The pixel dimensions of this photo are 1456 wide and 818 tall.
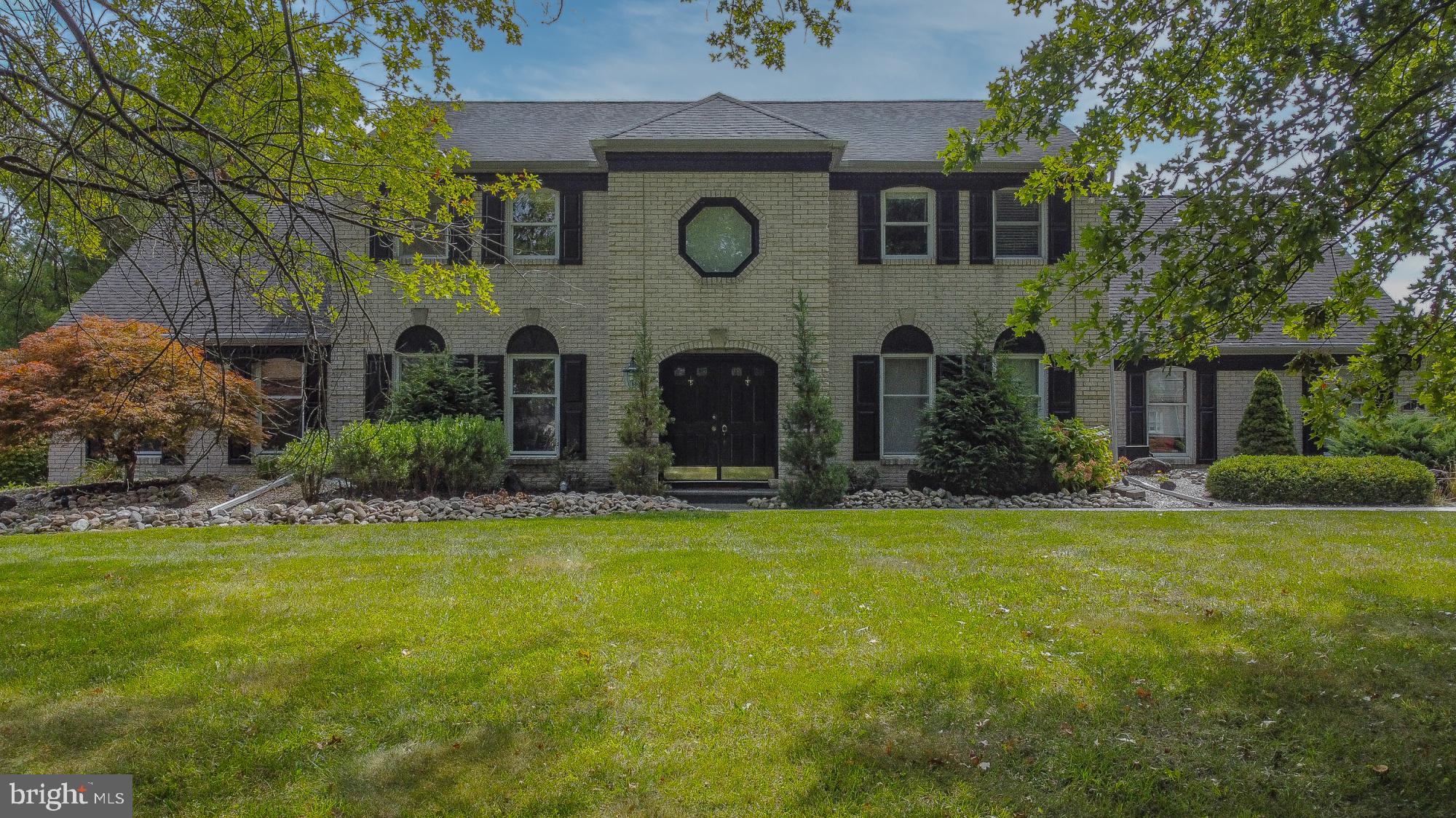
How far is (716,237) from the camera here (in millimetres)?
13875

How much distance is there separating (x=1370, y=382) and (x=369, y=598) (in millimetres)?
6642

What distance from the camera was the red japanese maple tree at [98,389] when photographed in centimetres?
1109

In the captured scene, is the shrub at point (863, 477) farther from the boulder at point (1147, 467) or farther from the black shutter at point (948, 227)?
the boulder at point (1147, 467)

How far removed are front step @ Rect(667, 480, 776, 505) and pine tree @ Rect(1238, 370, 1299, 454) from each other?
29.7 ft

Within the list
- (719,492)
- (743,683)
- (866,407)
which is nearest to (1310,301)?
(866,407)

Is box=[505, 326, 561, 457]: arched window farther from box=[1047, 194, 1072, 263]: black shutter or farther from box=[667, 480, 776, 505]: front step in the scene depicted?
box=[1047, 194, 1072, 263]: black shutter

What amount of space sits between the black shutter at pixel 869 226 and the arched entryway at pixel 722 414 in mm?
2575

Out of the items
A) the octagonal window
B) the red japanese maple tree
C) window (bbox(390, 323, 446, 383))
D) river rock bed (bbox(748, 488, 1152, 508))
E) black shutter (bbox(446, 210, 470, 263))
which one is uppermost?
the octagonal window

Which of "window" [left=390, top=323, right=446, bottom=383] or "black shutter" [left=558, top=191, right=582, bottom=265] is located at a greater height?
"black shutter" [left=558, top=191, right=582, bottom=265]

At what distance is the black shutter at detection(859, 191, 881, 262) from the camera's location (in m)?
14.4

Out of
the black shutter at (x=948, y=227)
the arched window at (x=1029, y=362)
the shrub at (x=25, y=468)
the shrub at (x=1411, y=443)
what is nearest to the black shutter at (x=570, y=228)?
the black shutter at (x=948, y=227)

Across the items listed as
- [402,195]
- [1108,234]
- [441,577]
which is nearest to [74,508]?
[402,195]

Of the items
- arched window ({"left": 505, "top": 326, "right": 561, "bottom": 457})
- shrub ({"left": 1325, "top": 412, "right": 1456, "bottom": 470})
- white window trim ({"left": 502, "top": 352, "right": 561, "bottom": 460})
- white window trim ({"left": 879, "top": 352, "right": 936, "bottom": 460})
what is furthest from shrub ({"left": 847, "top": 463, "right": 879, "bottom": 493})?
shrub ({"left": 1325, "top": 412, "right": 1456, "bottom": 470})

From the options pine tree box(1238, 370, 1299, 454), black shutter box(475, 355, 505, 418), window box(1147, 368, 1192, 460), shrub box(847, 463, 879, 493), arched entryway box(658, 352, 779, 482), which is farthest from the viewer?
window box(1147, 368, 1192, 460)
